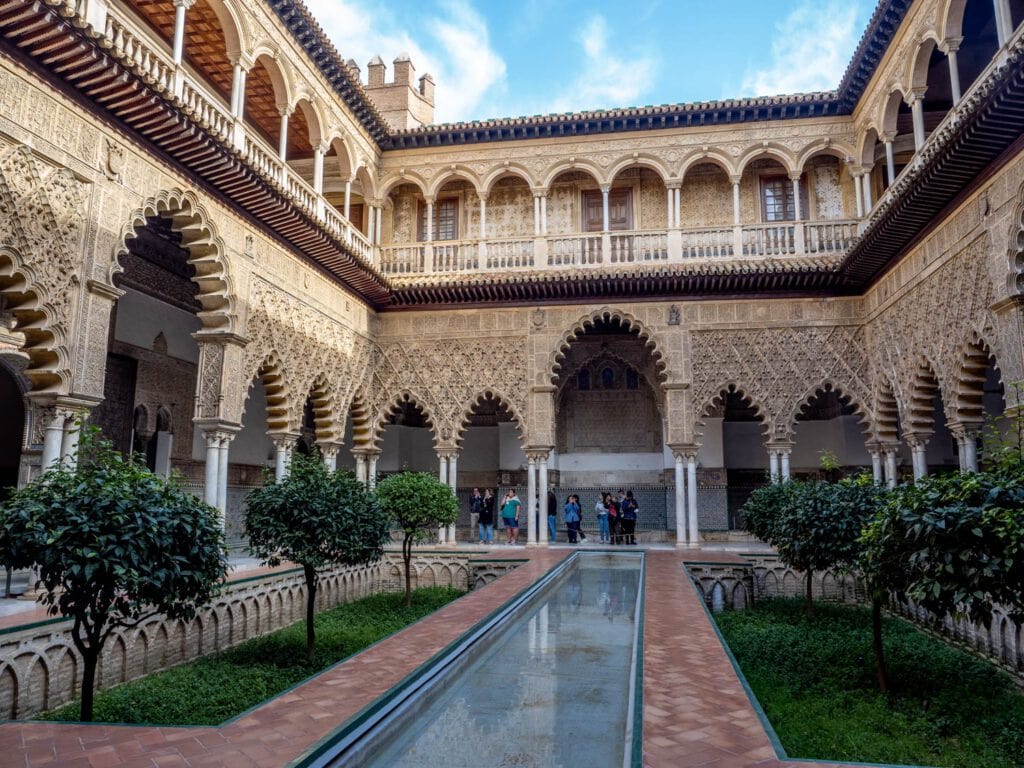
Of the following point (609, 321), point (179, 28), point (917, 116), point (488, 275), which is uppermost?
point (917, 116)

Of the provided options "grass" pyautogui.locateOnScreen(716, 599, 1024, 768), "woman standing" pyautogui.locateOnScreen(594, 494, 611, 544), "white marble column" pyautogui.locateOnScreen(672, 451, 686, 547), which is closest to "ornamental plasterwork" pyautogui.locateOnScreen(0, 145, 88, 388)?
"grass" pyautogui.locateOnScreen(716, 599, 1024, 768)

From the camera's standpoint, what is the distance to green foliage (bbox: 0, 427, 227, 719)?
424 centimetres

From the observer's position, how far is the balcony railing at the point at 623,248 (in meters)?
13.7

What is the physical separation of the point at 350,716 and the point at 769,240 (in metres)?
12.4

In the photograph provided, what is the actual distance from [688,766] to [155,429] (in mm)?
11282

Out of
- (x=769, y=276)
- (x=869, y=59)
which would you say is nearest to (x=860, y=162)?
(x=869, y=59)

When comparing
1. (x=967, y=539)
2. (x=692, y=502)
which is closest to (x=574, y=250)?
(x=692, y=502)

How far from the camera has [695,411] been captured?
538 inches

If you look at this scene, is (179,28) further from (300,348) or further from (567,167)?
(567,167)

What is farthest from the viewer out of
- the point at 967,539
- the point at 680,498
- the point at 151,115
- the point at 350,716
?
the point at 680,498

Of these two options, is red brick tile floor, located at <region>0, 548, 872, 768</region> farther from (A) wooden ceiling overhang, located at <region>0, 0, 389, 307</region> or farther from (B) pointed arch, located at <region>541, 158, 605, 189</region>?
(B) pointed arch, located at <region>541, 158, 605, 189</region>

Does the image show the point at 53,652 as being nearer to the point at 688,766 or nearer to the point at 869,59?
the point at 688,766

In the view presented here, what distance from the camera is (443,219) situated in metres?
16.1

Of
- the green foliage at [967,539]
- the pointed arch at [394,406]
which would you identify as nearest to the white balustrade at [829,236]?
the pointed arch at [394,406]
